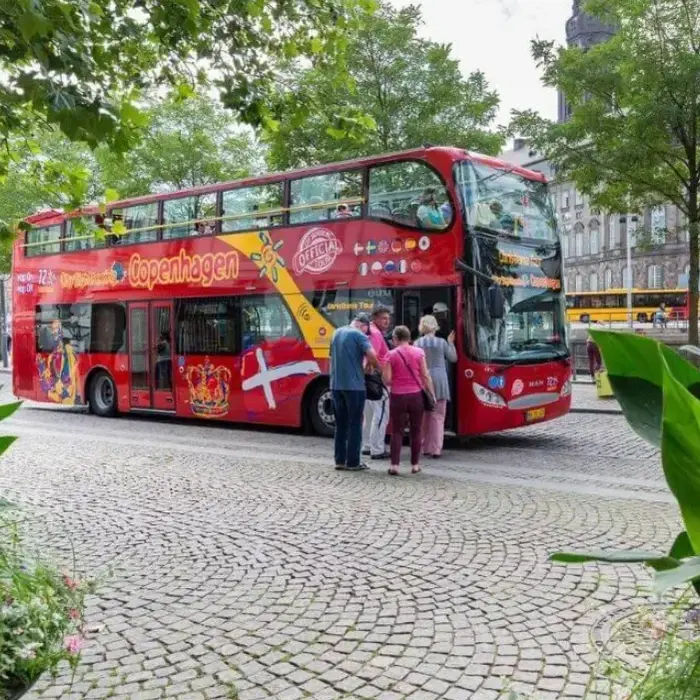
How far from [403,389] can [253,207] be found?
537cm

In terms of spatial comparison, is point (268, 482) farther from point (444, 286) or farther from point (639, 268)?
point (639, 268)

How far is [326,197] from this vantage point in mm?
10836

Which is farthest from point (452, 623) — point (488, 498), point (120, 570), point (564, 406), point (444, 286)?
point (564, 406)

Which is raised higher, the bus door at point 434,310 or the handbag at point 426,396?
the bus door at point 434,310

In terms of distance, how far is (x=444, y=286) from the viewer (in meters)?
9.45

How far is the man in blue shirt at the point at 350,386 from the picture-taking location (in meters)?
8.03

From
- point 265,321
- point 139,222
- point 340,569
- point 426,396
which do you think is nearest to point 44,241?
point 139,222

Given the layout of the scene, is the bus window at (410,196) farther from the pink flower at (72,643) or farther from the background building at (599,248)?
the background building at (599,248)

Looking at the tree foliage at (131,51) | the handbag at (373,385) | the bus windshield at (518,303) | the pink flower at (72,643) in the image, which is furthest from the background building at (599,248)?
the pink flower at (72,643)

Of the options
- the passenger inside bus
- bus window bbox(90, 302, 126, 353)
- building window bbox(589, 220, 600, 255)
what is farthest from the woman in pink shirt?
building window bbox(589, 220, 600, 255)

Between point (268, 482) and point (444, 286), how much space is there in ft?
11.9

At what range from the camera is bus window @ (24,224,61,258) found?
49.6 feet

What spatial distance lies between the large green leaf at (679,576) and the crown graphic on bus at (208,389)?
11.3m

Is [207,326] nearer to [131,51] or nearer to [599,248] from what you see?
[131,51]
